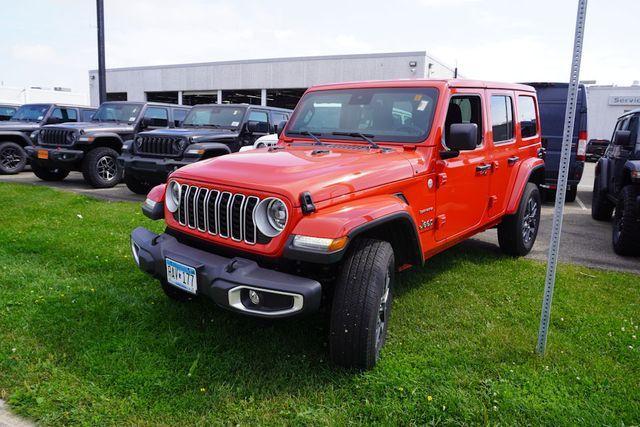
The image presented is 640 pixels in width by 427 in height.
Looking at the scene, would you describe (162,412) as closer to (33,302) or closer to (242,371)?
(242,371)

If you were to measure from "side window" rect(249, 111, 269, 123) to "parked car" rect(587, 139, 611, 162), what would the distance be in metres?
6.43

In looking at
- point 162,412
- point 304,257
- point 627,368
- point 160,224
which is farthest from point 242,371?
point 160,224

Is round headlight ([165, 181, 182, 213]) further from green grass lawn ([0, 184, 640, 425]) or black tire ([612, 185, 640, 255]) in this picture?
black tire ([612, 185, 640, 255])

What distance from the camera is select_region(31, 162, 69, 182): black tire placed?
1054 centimetres

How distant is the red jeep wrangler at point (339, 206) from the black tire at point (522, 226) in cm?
64

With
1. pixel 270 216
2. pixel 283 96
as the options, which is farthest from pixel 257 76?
pixel 270 216

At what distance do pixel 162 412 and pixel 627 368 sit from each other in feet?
9.37

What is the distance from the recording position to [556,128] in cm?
911

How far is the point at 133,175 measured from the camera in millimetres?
8453

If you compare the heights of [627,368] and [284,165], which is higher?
[284,165]

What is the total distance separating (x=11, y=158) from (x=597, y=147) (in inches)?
584

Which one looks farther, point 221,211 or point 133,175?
point 133,175

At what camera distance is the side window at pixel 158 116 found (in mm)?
10695

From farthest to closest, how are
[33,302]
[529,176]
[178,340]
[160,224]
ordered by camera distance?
[160,224] < [529,176] < [33,302] < [178,340]
